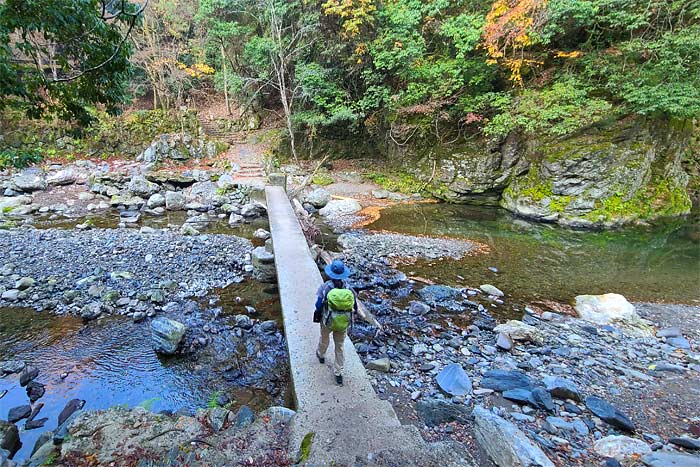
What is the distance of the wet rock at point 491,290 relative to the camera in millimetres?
6852

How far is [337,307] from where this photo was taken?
329cm

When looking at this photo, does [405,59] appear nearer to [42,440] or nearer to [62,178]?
[42,440]

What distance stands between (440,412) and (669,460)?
71.4 inches

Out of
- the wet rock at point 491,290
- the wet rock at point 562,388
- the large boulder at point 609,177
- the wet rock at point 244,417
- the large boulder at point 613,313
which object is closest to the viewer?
the wet rock at point 244,417

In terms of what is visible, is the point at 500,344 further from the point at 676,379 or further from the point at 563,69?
the point at 563,69

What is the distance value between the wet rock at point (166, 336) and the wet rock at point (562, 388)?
Result: 15.6 ft

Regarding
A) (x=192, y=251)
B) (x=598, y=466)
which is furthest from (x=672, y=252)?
(x=192, y=251)

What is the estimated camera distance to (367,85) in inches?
628

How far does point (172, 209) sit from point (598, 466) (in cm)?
1362

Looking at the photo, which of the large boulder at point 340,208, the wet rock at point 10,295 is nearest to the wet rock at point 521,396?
the wet rock at point 10,295

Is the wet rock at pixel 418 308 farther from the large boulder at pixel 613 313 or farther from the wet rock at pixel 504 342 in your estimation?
the large boulder at pixel 613 313

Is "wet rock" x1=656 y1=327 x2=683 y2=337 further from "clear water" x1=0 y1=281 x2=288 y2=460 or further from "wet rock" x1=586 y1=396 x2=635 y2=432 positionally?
"clear water" x1=0 y1=281 x2=288 y2=460

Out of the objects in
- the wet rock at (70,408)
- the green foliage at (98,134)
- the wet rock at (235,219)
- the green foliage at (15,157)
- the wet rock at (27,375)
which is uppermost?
the green foliage at (98,134)

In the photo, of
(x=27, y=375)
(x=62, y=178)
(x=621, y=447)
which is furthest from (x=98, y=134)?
(x=621, y=447)
